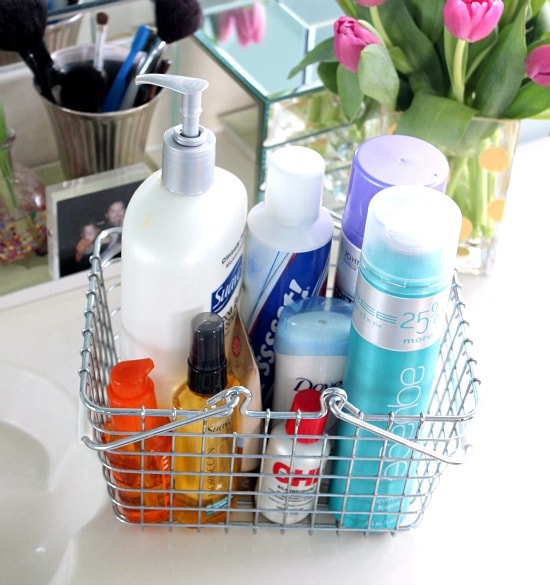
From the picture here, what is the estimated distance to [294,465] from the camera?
1.81 ft

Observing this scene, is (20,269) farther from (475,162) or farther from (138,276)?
(475,162)

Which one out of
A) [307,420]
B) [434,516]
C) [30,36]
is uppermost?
[30,36]

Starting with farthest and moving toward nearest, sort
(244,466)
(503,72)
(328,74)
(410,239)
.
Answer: (328,74)
(503,72)
(244,466)
(410,239)

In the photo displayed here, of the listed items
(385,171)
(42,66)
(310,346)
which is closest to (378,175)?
(385,171)

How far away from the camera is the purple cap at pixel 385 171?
1.75 feet

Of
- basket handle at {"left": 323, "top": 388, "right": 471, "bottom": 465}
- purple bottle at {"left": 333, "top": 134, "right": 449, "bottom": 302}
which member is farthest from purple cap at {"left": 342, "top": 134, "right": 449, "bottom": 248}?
basket handle at {"left": 323, "top": 388, "right": 471, "bottom": 465}

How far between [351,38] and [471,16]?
0.09 meters

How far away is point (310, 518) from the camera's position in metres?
0.60

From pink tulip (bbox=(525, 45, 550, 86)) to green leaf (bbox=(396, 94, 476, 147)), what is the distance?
0.05 metres

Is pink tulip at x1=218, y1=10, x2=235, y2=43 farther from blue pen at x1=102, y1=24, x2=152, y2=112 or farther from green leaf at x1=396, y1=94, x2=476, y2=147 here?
green leaf at x1=396, y1=94, x2=476, y2=147

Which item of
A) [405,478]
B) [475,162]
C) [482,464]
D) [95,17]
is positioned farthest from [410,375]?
[95,17]

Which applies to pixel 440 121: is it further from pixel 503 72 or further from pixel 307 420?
pixel 307 420

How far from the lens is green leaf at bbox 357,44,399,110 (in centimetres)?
65

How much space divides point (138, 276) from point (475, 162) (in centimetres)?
36
